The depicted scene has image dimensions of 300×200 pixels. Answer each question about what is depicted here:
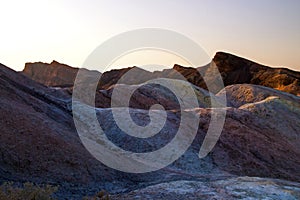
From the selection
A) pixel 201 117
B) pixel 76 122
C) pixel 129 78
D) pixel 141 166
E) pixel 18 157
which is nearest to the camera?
pixel 18 157

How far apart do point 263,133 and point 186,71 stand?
2480 inches

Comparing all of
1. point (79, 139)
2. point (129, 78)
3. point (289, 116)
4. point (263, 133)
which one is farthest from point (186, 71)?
point (79, 139)

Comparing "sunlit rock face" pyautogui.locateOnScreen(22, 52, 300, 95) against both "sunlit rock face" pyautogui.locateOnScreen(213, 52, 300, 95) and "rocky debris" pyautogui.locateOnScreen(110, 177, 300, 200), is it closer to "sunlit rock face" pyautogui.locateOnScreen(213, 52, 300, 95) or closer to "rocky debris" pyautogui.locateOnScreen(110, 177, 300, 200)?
"sunlit rock face" pyautogui.locateOnScreen(213, 52, 300, 95)

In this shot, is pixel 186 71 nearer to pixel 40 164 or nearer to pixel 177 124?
pixel 177 124

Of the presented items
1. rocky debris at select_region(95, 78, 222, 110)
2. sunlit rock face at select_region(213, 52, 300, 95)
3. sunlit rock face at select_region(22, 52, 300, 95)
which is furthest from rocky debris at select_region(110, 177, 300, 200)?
sunlit rock face at select_region(213, 52, 300, 95)

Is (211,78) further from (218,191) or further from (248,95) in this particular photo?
(218,191)

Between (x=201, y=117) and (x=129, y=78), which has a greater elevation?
(x=129, y=78)

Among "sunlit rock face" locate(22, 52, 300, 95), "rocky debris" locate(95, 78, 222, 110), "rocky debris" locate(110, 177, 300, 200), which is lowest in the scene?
"rocky debris" locate(110, 177, 300, 200)

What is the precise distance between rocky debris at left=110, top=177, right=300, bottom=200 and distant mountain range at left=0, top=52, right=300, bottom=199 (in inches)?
1.4

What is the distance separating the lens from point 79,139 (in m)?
20.1

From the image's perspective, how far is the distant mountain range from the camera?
14477mm

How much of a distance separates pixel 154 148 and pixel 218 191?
34.0 feet

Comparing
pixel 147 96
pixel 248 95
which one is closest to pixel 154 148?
pixel 147 96

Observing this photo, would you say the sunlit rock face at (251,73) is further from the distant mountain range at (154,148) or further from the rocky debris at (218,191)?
the rocky debris at (218,191)
